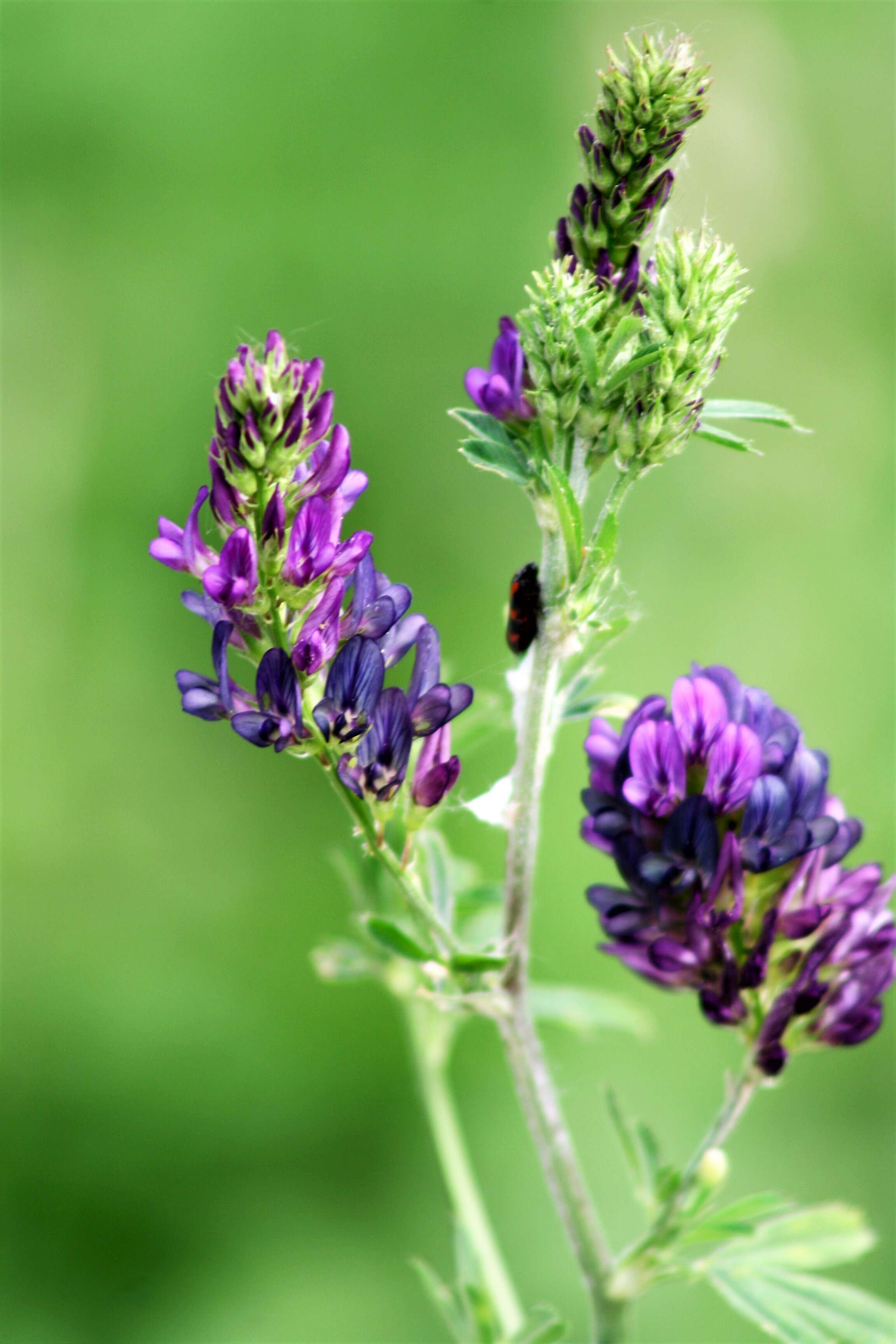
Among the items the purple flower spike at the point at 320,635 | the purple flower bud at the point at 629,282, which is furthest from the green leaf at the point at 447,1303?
the purple flower bud at the point at 629,282

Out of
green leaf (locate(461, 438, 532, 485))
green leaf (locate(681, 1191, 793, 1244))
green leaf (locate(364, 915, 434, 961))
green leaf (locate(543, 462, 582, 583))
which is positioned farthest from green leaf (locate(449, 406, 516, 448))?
green leaf (locate(681, 1191, 793, 1244))

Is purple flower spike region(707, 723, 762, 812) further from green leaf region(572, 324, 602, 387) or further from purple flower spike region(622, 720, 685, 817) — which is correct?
green leaf region(572, 324, 602, 387)

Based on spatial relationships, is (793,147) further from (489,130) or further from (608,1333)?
(608,1333)

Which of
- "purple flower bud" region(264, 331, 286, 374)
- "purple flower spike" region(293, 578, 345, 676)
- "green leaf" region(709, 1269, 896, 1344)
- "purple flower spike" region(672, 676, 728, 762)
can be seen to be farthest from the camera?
"green leaf" region(709, 1269, 896, 1344)

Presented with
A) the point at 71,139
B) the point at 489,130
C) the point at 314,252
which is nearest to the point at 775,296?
the point at 489,130

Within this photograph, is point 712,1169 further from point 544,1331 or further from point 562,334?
point 562,334

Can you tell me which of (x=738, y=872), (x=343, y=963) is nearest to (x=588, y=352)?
(x=738, y=872)
